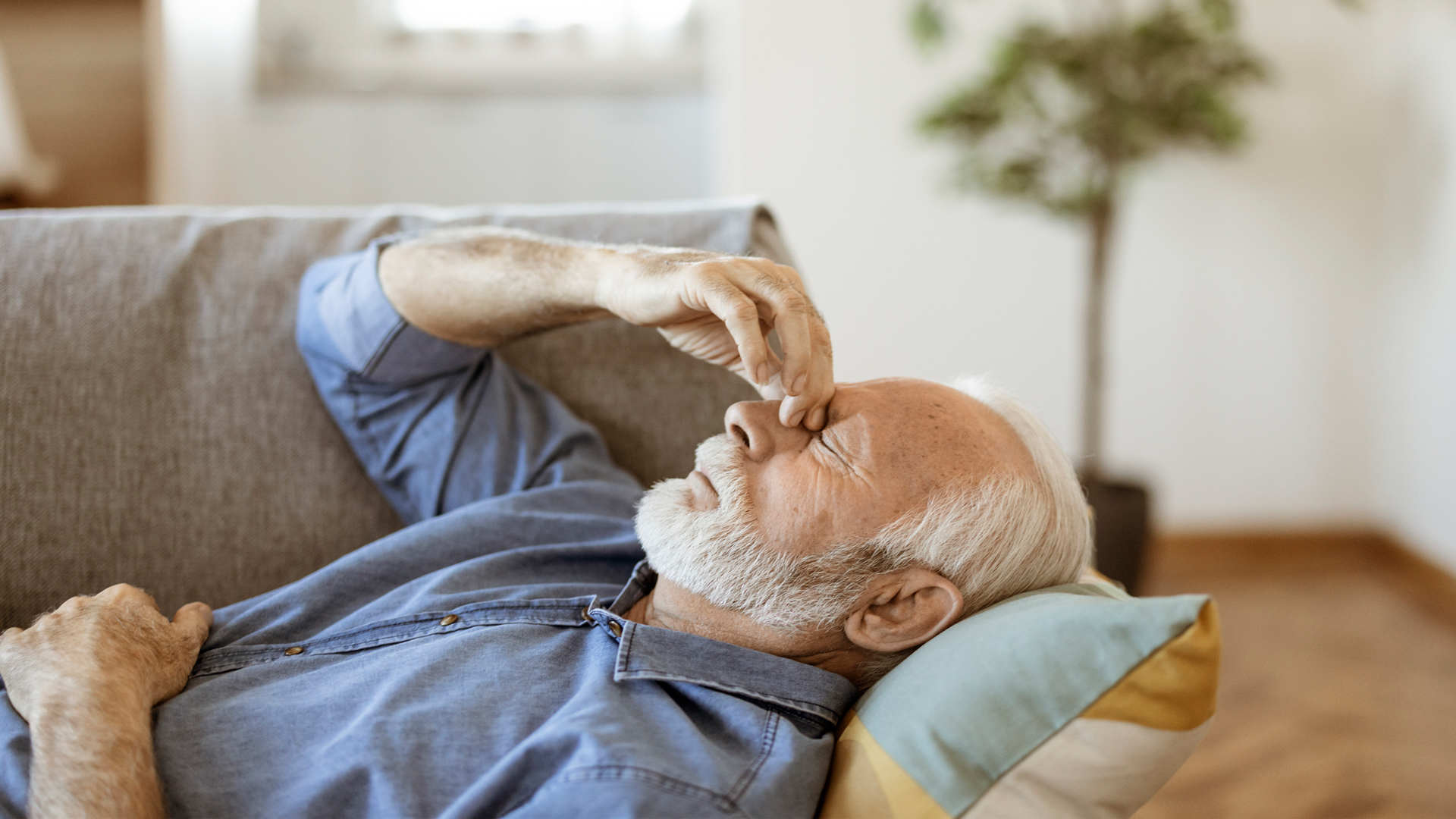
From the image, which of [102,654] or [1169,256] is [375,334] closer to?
[102,654]

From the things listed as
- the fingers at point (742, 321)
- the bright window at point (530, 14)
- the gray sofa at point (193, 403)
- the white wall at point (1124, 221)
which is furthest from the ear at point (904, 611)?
the bright window at point (530, 14)

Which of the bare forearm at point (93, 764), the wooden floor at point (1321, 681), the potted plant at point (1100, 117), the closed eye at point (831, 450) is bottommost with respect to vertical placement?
the wooden floor at point (1321, 681)

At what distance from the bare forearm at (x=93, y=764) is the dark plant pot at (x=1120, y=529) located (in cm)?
223

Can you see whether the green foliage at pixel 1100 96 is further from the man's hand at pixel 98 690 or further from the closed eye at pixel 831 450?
the man's hand at pixel 98 690

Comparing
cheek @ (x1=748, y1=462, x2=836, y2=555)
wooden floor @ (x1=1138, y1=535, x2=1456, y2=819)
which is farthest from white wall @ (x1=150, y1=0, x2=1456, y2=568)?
cheek @ (x1=748, y1=462, x2=836, y2=555)

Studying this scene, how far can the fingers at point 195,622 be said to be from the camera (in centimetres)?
103

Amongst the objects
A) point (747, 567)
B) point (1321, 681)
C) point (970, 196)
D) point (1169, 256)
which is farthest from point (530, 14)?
point (1321, 681)

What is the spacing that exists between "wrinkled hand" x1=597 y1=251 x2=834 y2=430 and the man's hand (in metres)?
0.55

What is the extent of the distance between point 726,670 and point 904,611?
198 millimetres

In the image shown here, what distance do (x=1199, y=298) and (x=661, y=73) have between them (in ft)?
5.89

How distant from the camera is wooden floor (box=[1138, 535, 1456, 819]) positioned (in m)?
1.89

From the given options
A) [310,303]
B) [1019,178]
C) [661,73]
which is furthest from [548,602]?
[661,73]

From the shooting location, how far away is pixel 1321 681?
7.79ft

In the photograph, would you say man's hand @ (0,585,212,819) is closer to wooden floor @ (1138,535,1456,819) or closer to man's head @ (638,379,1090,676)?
man's head @ (638,379,1090,676)
